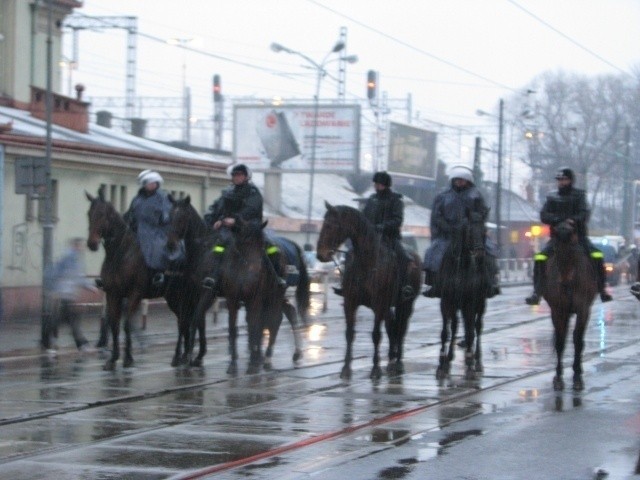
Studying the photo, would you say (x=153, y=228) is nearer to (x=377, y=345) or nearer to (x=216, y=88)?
(x=377, y=345)

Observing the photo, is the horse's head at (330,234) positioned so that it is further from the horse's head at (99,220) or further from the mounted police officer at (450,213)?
the horse's head at (99,220)

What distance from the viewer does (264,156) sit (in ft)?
240

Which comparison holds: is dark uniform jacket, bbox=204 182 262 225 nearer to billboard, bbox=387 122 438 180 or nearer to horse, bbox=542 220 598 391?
horse, bbox=542 220 598 391

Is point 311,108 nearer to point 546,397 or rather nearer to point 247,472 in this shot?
point 546,397

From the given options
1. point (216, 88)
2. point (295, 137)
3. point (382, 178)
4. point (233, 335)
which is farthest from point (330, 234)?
point (295, 137)

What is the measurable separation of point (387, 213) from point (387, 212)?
0.01 m

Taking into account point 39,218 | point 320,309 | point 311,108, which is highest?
point 311,108

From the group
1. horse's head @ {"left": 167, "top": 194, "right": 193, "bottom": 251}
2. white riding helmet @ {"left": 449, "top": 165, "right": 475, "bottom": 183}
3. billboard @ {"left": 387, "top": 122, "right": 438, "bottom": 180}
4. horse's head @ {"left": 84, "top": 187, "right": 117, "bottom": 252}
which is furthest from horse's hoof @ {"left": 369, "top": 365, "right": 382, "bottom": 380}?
billboard @ {"left": 387, "top": 122, "right": 438, "bottom": 180}

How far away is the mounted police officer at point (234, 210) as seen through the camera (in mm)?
16969

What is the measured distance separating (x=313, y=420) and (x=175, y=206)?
540 centimetres

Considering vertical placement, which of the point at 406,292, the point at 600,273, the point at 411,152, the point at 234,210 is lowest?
the point at 406,292

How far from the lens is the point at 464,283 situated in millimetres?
16547

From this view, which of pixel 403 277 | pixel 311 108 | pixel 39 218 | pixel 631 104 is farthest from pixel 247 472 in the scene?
pixel 631 104

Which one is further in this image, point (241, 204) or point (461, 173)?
point (241, 204)
